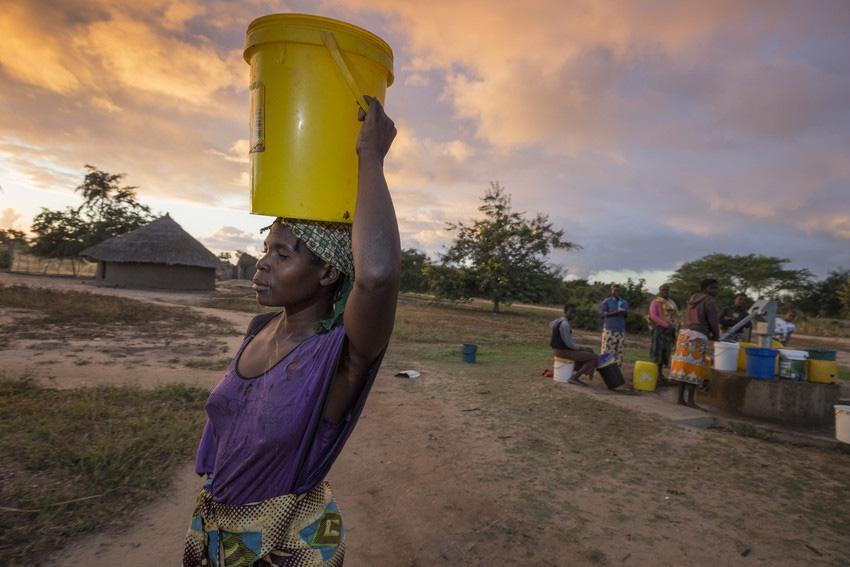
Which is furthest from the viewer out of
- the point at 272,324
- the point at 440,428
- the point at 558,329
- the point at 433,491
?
the point at 558,329

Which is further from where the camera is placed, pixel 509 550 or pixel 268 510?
pixel 509 550

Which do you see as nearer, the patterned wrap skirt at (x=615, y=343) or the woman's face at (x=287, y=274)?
the woman's face at (x=287, y=274)

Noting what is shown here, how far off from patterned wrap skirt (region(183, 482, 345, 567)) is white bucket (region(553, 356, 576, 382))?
23.1ft

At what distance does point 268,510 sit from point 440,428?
4.28 m

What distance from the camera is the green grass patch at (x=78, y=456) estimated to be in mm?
2777

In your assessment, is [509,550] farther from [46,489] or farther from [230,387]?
[46,489]

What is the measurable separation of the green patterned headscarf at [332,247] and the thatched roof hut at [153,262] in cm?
2735

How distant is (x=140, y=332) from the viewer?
10531 millimetres

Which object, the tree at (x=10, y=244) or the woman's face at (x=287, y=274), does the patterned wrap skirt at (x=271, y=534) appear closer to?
the woman's face at (x=287, y=274)

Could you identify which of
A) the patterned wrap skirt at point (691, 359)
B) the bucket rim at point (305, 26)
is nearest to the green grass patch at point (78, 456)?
the bucket rim at point (305, 26)

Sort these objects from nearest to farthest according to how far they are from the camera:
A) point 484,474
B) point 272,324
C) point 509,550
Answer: point 272,324 → point 509,550 → point 484,474

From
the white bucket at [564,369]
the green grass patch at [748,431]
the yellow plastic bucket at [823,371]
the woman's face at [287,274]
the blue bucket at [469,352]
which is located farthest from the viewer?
the blue bucket at [469,352]

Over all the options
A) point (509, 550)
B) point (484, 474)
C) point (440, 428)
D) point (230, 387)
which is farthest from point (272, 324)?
point (440, 428)

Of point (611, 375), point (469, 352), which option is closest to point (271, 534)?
point (611, 375)
